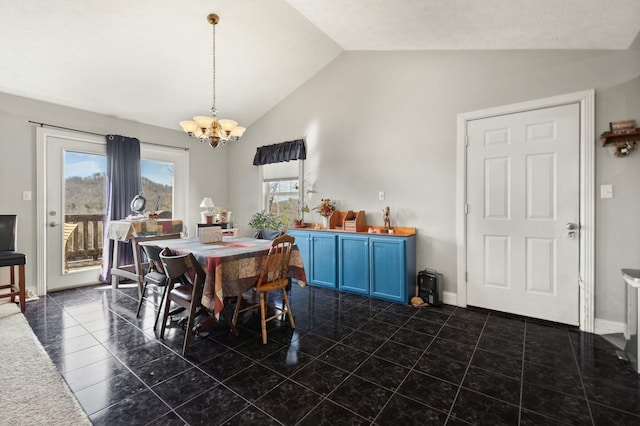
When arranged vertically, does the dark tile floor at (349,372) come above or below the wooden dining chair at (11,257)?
below

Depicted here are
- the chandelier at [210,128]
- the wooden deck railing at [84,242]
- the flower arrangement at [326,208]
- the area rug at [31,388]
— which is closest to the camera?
the area rug at [31,388]

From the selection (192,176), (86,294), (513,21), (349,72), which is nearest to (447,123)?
(513,21)

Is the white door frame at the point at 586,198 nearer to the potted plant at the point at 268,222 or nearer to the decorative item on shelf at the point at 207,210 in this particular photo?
the potted plant at the point at 268,222

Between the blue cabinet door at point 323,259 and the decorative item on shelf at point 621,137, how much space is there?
2.87 metres

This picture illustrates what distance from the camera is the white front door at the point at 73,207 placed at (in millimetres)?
3910

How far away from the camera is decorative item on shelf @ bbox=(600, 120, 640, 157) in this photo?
7.93 feet

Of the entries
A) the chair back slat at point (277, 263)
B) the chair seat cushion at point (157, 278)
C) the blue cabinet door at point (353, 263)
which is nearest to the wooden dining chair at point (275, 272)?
the chair back slat at point (277, 263)

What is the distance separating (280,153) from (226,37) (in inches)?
75.6

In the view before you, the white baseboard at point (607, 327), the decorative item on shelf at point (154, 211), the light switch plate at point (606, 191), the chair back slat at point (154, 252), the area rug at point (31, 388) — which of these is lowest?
the area rug at point (31, 388)

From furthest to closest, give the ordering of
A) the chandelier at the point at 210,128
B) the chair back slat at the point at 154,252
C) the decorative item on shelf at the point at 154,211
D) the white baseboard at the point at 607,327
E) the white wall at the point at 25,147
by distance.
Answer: the decorative item on shelf at the point at 154,211
the white wall at the point at 25,147
the chandelier at the point at 210,128
the chair back slat at the point at 154,252
the white baseboard at the point at 607,327

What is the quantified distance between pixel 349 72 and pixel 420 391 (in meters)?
3.95

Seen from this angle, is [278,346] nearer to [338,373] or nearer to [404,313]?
[338,373]

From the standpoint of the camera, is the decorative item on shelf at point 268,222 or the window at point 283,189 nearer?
the window at point 283,189

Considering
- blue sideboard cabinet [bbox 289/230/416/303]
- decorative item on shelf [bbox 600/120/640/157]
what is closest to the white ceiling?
decorative item on shelf [bbox 600/120/640/157]
